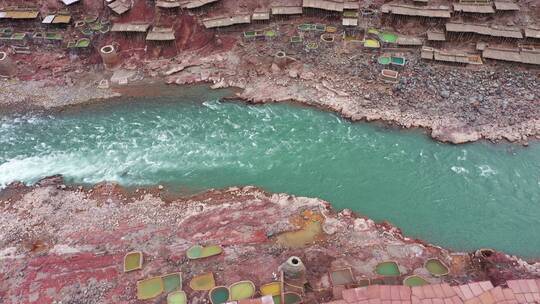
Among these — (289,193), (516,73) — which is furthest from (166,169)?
(516,73)

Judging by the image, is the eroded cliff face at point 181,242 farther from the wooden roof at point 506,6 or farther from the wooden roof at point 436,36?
the wooden roof at point 506,6

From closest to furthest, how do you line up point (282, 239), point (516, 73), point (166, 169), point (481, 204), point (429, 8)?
point (282, 239) → point (481, 204) → point (166, 169) → point (516, 73) → point (429, 8)

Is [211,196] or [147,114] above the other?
[147,114]

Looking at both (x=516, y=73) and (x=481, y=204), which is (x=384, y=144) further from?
(x=516, y=73)

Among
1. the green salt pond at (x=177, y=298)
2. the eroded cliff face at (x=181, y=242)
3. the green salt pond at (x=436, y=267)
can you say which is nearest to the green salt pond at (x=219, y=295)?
the eroded cliff face at (x=181, y=242)

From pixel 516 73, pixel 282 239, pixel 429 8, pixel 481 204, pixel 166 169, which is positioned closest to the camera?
pixel 282 239

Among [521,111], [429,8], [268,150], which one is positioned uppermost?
[429,8]

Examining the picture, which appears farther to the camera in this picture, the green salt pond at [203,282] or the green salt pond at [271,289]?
the green salt pond at [203,282]
